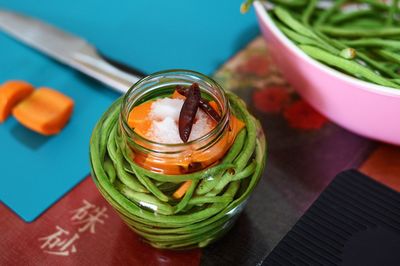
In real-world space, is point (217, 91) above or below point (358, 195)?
above

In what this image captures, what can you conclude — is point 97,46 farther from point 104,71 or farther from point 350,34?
point 350,34

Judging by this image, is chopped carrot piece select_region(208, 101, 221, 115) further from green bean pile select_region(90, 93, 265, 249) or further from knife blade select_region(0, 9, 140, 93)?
knife blade select_region(0, 9, 140, 93)

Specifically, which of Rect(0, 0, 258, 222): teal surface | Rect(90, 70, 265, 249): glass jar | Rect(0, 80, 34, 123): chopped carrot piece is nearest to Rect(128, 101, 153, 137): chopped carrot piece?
Rect(90, 70, 265, 249): glass jar

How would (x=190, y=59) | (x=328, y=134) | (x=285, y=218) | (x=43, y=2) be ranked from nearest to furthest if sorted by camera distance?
(x=285, y=218)
(x=328, y=134)
(x=190, y=59)
(x=43, y=2)

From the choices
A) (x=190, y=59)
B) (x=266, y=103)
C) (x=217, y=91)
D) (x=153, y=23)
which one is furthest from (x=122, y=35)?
(x=217, y=91)

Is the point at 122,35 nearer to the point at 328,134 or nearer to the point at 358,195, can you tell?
the point at 328,134

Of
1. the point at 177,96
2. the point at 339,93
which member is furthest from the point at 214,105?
the point at 339,93
